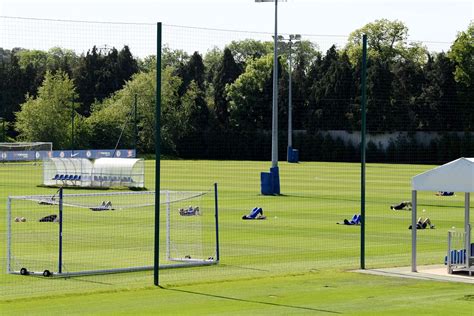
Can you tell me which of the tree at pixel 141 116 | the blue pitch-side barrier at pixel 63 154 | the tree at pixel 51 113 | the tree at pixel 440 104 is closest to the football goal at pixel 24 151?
the blue pitch-side barrier at pixel 63 154

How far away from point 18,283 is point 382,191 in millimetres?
36067

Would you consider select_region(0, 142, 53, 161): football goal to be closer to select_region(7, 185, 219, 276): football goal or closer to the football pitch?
the football pitch

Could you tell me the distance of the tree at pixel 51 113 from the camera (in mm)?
61281

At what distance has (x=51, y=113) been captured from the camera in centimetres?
6606

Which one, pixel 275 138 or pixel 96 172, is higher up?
pixel 275 138

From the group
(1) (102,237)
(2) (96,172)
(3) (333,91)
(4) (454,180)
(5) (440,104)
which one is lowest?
(1) (102,237)

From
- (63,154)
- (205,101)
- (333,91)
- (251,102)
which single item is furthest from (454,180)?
(63,154)

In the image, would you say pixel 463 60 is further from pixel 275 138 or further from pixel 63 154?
pixel 63 154

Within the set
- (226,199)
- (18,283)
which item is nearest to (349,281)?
(18,283)

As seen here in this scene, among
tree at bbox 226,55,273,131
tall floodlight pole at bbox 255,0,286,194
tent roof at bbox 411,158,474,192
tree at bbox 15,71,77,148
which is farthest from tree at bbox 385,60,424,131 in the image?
tent roof at bbox 411,158,474,192

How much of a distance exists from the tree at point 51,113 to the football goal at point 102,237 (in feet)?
69.7

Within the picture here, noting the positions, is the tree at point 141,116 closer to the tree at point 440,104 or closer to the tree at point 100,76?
the tree at point 100,76

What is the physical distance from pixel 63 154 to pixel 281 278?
165 feet

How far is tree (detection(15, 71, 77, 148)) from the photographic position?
61.3 meters
